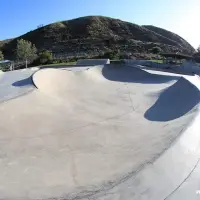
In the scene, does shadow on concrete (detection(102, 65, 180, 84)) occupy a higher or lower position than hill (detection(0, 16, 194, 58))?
higher

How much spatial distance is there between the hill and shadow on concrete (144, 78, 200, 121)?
5653 cm

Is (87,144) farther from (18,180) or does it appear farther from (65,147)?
(18,180)

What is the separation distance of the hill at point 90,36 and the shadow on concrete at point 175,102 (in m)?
56.5

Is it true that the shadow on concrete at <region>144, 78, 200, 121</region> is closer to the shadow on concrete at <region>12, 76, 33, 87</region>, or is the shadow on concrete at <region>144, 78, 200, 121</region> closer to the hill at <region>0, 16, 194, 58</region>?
the shadow on concrete at <region>12, 76, 33, 87</region>

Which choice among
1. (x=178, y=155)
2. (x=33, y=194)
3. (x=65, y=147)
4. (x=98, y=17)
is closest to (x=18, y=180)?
(x=33, y=194)

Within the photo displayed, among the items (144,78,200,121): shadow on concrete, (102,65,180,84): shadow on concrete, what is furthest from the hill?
(144,78,200,121): shadow on concrete

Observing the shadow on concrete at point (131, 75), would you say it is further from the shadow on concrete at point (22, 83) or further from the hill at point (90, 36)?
the hill at point (90, 36)

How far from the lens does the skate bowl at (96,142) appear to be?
18.3 ft

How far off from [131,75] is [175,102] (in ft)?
28.4

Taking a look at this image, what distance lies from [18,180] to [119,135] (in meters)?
3.69

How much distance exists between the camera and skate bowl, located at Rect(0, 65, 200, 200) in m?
5.58

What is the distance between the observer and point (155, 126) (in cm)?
951

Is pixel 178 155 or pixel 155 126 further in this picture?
pixel 155 126

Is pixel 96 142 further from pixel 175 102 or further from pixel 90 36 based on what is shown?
pixel 90 36
